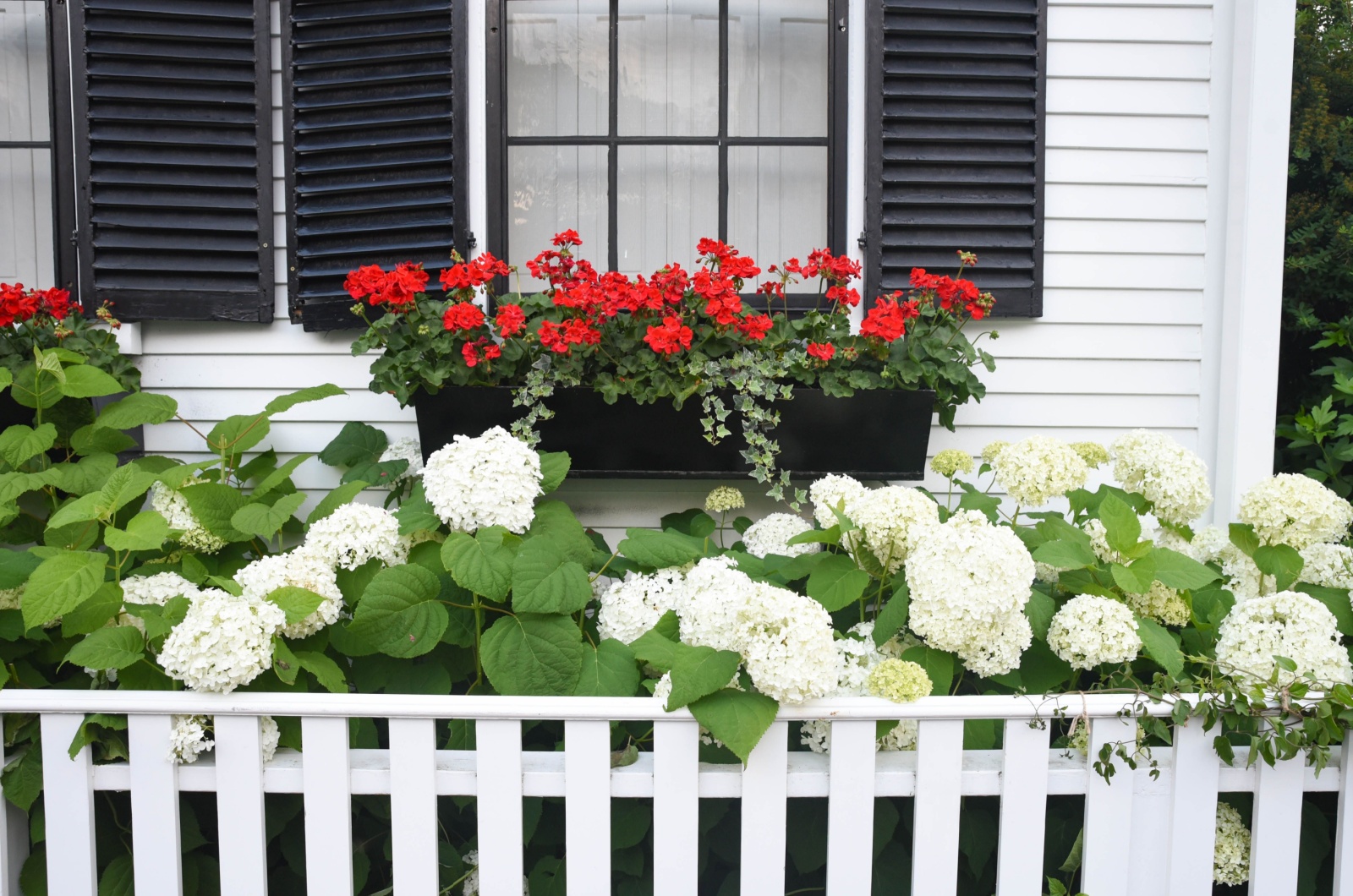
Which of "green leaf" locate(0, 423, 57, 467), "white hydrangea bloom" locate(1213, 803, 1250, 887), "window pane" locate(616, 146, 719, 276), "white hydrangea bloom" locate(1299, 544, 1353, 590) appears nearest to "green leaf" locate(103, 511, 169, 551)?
"green leaf" locate(0, 423, 57, 467)

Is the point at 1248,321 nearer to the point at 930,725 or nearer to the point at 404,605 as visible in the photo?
the point at 930,725

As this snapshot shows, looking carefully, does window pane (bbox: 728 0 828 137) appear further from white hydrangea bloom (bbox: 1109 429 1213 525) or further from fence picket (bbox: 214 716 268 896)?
fence picket (bbox: 214 716 268 896)

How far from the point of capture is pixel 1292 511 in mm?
1638

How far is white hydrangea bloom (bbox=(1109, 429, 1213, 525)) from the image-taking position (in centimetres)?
168

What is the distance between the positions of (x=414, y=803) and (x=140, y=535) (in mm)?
661

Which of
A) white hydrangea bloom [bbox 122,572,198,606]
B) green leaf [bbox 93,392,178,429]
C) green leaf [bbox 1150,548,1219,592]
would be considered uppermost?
green leaf [bbox 93,392,178,429]

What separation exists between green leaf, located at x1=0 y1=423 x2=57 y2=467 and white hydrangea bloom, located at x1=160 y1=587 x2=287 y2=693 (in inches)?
30.0

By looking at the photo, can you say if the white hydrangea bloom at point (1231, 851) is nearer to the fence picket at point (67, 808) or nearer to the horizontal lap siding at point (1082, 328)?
the horizontal lap siding at point (1082, 328)

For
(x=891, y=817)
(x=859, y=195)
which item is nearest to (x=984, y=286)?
(x=859, y=195)

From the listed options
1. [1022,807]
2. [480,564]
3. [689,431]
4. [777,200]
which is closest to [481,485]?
[480,564]

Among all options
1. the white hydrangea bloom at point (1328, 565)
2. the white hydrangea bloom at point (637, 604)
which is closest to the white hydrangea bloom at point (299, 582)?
the white hydrangea bloom at point (637, 604)

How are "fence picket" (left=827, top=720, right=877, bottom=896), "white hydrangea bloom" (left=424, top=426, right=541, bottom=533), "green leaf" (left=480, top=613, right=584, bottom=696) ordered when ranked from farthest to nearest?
"white hydrangea bloom" (left=424, top=426, right=541, bottom=533), "green leaf" (left=480, top=613, right=584, bottom=696), "fence picket" (left=827, top=720, right=877, bottom=896)

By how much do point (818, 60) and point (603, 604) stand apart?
169cm

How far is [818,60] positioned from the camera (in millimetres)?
2547
